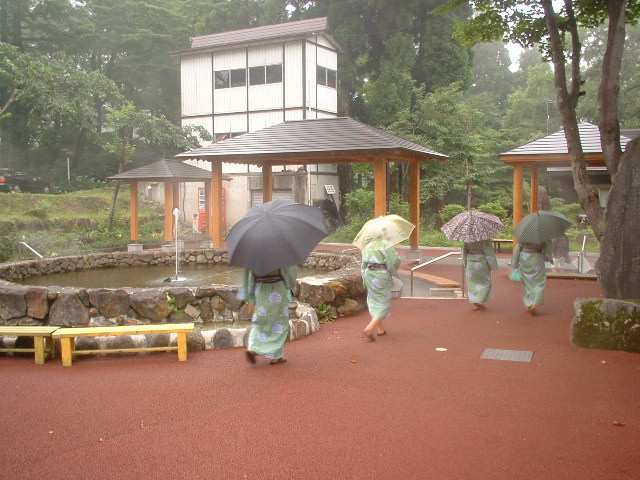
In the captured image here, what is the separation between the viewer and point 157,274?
12859 mm

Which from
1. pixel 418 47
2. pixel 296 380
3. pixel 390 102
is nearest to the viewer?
pixel 296 380

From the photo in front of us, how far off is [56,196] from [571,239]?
19.2 meters

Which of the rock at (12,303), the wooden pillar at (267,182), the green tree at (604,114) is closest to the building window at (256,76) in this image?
the wooden pillar at (267,182)

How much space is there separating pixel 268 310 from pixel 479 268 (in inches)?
162

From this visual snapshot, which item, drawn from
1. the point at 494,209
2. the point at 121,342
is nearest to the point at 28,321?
the point at 121,342

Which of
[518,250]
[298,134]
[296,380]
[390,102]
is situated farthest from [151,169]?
[296,380]

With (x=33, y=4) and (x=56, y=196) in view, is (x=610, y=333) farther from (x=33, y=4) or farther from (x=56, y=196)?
(x=33, y=4)

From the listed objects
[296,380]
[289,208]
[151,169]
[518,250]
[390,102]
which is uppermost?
[390,102]

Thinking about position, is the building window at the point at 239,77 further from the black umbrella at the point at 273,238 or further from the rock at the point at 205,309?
the black umbrella at the point at 273,238

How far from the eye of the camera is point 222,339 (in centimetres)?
681

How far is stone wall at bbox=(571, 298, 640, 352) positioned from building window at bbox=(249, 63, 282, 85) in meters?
19.4

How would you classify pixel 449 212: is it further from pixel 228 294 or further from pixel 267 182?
pixel 228 294

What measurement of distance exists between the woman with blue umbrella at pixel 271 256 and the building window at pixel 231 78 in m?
19.8

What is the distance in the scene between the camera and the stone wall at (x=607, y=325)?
6406 millimetres
